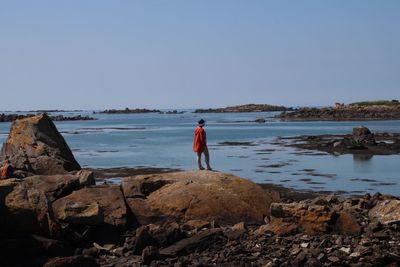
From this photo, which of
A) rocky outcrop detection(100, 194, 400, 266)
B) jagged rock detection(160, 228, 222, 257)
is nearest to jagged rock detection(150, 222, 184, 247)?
rocky outcrop detection(100, 194, 400, 266)

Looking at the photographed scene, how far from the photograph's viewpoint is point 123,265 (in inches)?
476

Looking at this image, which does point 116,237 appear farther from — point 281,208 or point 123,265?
point 281,208

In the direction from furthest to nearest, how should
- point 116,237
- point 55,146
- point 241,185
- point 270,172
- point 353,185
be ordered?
point 270,172, point 353,185, point 55,146, point 241,185, point 116,237

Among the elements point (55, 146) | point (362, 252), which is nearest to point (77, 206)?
point (362, 252)

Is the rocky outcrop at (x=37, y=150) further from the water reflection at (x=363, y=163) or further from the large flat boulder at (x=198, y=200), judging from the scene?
the water reflection at (x=363, y=163)

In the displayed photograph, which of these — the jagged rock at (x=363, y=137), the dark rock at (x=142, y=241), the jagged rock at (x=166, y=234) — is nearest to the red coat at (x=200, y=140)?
the jagged rock at (x=166, y=234)

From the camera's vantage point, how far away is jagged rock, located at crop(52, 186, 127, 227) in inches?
539

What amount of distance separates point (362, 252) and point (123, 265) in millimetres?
4881

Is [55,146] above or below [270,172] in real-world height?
above

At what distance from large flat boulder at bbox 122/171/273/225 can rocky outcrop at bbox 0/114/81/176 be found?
4900mm

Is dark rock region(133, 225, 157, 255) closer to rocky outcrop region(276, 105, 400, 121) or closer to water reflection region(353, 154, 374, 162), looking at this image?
water reflection region(353, 154, 374, 162)

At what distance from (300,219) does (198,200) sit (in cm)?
277

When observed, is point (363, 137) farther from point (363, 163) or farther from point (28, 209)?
point (28, 209)

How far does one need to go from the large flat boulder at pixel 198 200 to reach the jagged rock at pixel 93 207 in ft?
1.41
